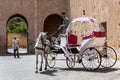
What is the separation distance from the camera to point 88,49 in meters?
15.0

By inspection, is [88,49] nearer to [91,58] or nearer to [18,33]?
[91,58]

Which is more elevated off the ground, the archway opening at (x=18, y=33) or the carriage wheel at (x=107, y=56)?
the archway opening at (x=18, y=33)

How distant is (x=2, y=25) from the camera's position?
35.6 meters

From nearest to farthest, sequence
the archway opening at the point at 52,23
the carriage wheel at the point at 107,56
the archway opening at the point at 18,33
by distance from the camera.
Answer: the carriage wheel at the point at 107,56, the archway opening at the point at 52,23, the archway opening at the point at 18,33

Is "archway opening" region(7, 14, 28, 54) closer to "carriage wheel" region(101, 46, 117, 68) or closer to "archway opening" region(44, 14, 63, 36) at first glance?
"archway opening" region(44, 14, 63, 36)

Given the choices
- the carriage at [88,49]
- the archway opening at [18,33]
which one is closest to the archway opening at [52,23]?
the archway opening at [18,33]

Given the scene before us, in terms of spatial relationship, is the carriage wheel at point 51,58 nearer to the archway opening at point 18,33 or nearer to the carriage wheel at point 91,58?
the carriage wheel at point 91,58

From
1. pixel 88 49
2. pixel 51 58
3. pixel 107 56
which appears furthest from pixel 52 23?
pixel 88 49

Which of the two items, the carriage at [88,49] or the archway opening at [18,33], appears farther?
the archway opening at [18,33]

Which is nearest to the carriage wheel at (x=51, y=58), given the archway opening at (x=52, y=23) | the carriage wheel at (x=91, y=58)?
the carriage wheel at (x=91, y=58)

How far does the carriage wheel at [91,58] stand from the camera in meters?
14.8

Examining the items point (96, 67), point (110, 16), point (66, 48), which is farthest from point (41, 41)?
point (110, 16)

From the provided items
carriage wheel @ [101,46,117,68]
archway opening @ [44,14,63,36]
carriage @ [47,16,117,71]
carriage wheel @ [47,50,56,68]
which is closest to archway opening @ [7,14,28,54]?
archway opening @ [44,14,63,36]

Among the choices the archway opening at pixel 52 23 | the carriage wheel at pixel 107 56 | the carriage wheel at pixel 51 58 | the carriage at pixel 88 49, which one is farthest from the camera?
the archway opening at pixel 52 23
